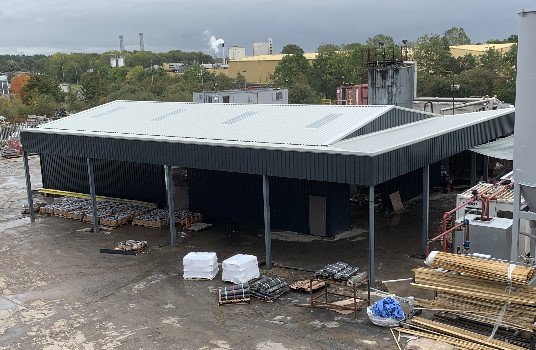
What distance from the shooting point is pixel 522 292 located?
58.3 ft

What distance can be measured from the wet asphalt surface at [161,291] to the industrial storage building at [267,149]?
203 centimetres

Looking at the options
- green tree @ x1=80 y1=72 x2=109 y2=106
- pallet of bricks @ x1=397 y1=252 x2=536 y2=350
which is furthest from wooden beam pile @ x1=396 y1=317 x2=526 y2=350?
green tree @ x1=80 y1=72 x2=109 y2=106

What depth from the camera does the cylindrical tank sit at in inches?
743

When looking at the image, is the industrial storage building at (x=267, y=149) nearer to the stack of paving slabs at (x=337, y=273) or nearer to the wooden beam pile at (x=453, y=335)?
the stack of paving slabs at (x=337, y=273)

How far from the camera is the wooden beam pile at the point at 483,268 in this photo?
17.6 m

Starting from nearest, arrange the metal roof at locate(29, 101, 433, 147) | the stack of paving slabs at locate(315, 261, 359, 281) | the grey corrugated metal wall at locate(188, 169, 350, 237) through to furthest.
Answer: the stack of paving slabs at locate(315, 261, 359, 281) < the metal roof at locate(29, 101, 433, 147) < the grey corrugated metal wall at locate(188, 169, 350, 237)

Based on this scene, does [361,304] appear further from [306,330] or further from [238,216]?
[238,216]

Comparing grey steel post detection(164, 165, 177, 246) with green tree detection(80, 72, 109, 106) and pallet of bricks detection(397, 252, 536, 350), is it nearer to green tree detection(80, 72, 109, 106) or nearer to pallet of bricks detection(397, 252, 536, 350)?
pallet of bricks detection(397, 252, 536, 350)

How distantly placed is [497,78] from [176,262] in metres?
70.0

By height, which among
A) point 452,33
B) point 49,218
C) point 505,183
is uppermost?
point 452,33

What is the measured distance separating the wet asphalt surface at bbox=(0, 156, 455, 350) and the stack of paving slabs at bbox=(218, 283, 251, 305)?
0.27 metres

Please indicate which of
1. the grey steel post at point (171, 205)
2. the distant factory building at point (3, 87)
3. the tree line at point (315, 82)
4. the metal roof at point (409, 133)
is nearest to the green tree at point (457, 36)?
the tree line at point (315, 82)

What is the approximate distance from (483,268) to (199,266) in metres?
11.6

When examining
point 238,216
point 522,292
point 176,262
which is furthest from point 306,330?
point 238,216
